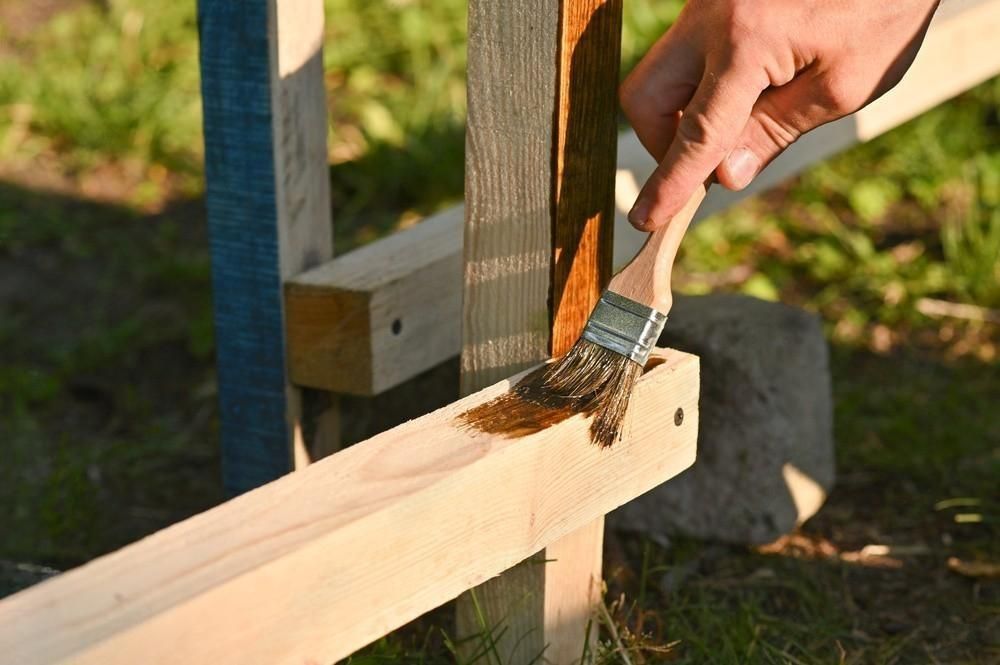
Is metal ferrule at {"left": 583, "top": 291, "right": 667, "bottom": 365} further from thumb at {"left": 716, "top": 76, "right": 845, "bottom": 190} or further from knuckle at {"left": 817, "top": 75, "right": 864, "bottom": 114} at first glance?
knuckle at {"left": 817, "top": 75, "right": 864, "bottom": 114}

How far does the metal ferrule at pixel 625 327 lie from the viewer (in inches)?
67.1

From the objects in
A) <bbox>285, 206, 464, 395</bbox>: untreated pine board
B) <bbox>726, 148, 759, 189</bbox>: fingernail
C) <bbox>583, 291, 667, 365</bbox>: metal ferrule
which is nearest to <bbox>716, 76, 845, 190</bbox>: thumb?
<bbox>726, 148, 759, 189</bbox>: fingernail

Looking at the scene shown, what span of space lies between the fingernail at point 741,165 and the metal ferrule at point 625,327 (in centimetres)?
24

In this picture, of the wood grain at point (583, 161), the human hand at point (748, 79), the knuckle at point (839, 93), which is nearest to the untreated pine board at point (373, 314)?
the wood grain at point (583, 161)

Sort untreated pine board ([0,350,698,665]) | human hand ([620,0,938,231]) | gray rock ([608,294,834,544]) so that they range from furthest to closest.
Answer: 1. gray rock ([608,294,834,544])
2. human hand ([620,0,938,231])
3. untreated pine board ([0,350,698,665])

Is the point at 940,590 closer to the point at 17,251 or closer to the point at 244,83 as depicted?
the point at 244,83

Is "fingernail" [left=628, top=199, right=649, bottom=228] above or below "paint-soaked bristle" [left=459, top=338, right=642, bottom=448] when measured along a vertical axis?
above

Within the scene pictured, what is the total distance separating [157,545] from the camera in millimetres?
1339

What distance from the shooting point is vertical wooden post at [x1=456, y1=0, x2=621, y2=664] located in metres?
1.68

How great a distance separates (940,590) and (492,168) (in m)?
1.35

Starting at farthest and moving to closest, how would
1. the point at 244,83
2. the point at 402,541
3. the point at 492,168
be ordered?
the point at 244,83 < the point at 492,168 < the point at 402,541

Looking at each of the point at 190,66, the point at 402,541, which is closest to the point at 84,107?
the point at 190,66

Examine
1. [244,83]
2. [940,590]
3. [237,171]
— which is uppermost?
[244,83]

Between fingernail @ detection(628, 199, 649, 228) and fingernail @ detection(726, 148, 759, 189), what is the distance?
0.15m
